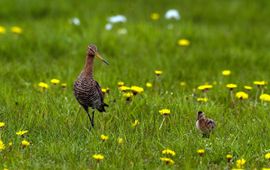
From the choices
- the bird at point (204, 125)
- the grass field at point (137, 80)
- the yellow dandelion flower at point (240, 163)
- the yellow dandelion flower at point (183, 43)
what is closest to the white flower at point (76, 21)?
the grass field at point (137, 80)

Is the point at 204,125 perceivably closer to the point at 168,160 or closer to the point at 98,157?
the point at 168,160

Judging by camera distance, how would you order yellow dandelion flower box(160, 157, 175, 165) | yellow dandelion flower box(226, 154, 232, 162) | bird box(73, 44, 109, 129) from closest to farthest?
yellow dandelion flower box(160, 157, 175, 165), yellow dandelion flower box(226, 154, 232, 162), bird box(73, 44, 109, 129)

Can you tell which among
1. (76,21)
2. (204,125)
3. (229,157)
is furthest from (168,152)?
(76,21)

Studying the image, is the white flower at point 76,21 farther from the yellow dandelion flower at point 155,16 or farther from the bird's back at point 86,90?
the bird's back at point 86,90

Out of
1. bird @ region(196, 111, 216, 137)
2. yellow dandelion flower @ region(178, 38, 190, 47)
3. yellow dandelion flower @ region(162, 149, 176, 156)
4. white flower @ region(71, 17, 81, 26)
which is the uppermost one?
white flower @ region(71, 17, 81, 26)

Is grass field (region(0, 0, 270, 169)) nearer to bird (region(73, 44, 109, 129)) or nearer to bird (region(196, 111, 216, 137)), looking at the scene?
bird (region(196, 111, 216, 137))

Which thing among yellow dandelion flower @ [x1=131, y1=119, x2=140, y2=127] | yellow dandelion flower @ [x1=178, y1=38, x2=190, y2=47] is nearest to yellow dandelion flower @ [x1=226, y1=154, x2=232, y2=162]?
yellow dandelion flower @ [x1=131, y1=119, x2=140, y2=127]

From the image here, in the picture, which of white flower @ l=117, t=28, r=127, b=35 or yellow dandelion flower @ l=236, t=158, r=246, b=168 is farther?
white flower @ l=117, t=28, r=127, b=35

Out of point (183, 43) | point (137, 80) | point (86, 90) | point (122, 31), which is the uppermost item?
point (122, 31)

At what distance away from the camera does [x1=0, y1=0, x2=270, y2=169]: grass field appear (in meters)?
5.16

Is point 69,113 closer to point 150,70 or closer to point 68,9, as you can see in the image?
point 150,70

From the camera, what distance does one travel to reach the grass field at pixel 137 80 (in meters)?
5.16

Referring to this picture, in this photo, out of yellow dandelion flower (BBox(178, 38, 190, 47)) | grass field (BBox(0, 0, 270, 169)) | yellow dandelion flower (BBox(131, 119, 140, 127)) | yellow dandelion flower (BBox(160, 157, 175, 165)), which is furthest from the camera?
yellow dandelion flower (BBox(178, 38, 190, 47))

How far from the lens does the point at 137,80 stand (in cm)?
743
